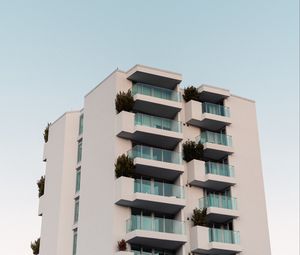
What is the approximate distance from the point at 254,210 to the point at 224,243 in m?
5.48

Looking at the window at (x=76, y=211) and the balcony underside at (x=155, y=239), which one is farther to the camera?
the window at (x=76, y=211)

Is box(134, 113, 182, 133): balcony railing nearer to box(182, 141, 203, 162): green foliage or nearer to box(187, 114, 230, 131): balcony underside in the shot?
box(182, 141, 203, 162): green foliage

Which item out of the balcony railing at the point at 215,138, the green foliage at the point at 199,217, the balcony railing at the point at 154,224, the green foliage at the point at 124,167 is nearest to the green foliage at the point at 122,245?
the balcony railing at the point at 154,224

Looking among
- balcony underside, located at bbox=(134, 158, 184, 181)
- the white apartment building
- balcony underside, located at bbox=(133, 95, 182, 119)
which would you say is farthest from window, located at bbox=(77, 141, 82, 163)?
balcony underside, located at bbox=(134, 158, 184, 181)

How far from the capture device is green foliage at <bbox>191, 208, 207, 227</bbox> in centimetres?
4403

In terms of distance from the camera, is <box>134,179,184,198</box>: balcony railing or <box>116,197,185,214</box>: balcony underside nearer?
<box>116,197,185,214</box>: balcony underside

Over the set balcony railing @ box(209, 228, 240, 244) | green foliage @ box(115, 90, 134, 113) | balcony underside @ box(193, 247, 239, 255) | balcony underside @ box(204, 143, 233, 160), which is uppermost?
green foliage @ box(115, 90, 134, 113)

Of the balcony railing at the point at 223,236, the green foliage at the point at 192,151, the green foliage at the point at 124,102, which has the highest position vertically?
the green foliage at the point at 124,102

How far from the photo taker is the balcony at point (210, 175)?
46.1 metres

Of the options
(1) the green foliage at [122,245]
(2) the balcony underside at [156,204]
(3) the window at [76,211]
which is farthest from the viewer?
(3) the window at [76,211]

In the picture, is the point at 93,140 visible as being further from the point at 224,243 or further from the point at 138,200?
the point at 224,243

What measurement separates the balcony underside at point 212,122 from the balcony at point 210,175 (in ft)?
12.6

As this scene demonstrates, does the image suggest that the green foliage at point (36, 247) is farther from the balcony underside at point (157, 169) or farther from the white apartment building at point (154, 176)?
the balcony underside at point (157, 169)

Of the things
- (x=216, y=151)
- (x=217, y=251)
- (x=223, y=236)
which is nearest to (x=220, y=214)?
(x=223, y=236)
